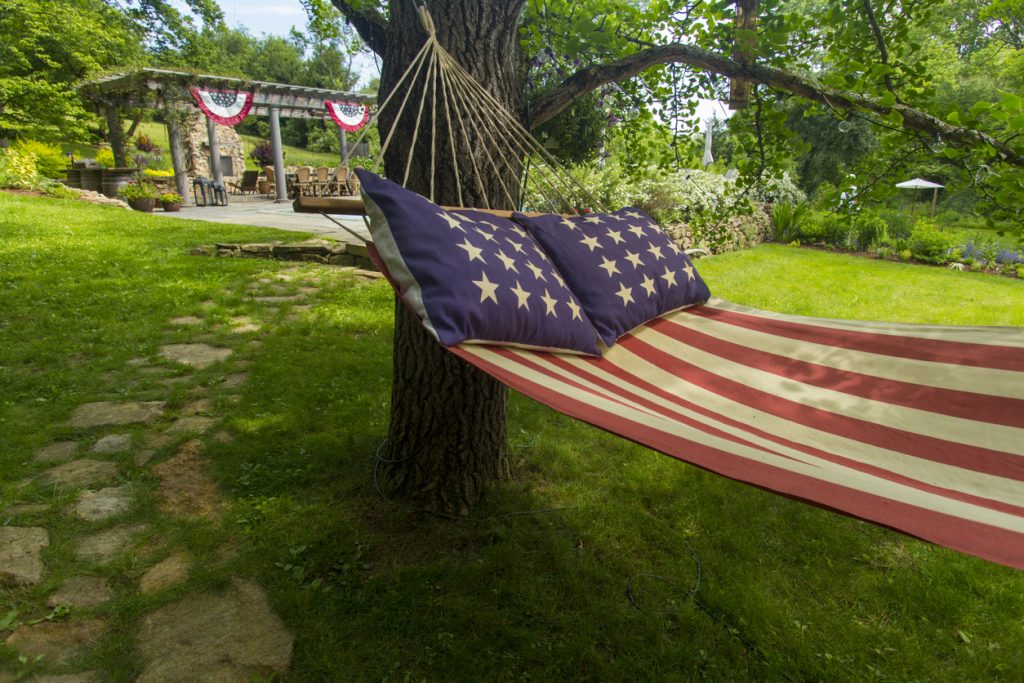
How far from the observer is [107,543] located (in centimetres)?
158

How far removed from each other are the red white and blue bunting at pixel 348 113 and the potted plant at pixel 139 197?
145 inches

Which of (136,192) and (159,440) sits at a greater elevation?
(136,192)

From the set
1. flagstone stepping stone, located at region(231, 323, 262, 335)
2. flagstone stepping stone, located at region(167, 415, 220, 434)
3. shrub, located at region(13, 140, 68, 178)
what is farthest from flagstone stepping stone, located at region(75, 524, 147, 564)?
shrub, located at region(13, 140, 68, 178)

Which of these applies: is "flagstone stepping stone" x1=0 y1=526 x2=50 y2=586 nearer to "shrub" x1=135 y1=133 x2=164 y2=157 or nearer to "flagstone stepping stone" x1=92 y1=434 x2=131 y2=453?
"flagstone stepping stone" x1=92 y1=434 x2=131 y2=453

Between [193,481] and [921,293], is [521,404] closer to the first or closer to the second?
[193,481]

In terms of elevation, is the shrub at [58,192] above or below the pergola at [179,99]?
below

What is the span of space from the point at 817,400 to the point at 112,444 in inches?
92.2

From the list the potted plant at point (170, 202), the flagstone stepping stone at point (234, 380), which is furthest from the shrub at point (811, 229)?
the potted plant at point (170, 202)

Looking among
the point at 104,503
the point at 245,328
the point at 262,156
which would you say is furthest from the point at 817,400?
the point at 262,156

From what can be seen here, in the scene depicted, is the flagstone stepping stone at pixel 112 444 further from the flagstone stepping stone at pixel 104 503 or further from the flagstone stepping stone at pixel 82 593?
the flagstone stepping stone at pixel 82 593

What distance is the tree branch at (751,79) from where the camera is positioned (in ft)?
5.31

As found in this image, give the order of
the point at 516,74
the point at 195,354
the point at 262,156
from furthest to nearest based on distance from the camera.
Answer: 1. the point at 262,156
2. the point at 195,354
3. the point at 516,74

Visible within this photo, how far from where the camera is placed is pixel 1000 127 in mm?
1746

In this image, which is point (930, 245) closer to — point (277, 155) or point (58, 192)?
point (277, 155)
